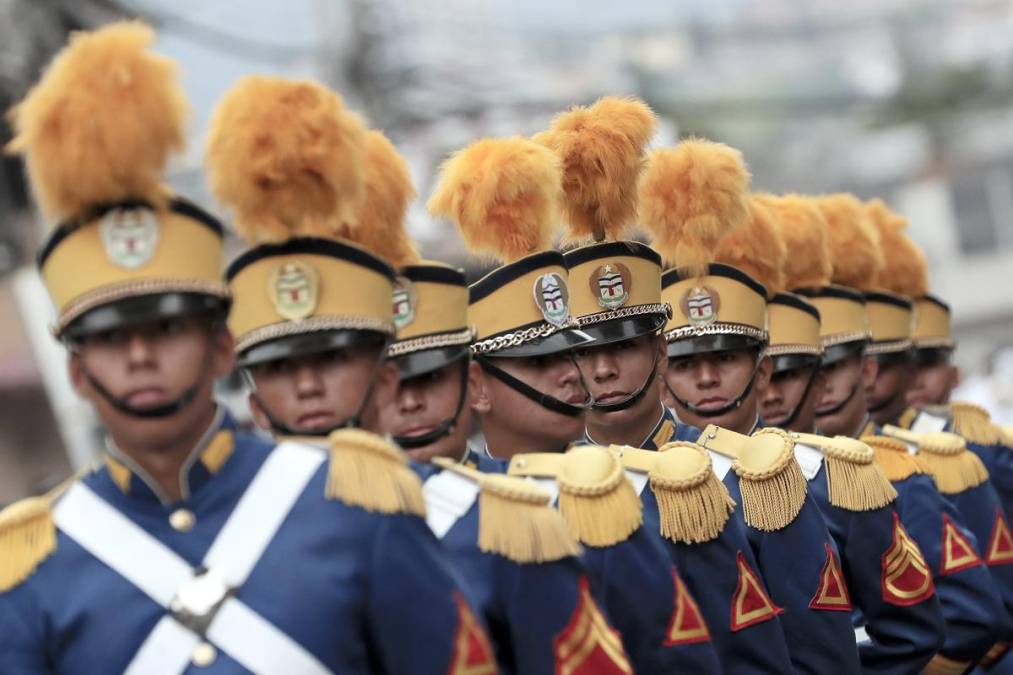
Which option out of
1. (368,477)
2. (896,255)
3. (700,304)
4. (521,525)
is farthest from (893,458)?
(368,477)

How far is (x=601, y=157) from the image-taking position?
6.00 meters

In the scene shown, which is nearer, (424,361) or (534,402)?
(424,361)

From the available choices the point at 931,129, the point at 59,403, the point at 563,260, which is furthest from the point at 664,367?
the point at 931,129

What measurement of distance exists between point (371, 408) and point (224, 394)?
45.0 feet

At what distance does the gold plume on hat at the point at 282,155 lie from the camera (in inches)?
155

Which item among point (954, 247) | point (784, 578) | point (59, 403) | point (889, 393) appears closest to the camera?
point (784, 578)

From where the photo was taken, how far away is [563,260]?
557 cm

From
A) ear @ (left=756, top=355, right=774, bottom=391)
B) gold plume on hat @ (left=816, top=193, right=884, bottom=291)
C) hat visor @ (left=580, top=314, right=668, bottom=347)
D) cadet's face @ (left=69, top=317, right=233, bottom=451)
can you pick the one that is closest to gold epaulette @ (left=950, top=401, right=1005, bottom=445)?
gold plume on hat @ (left=816, top=193, right=884, bottom=291)

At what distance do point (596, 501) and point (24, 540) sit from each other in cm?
163

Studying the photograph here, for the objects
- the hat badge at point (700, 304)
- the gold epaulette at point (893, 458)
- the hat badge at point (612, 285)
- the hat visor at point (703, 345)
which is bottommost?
the gold epaulette at point (893, 458)

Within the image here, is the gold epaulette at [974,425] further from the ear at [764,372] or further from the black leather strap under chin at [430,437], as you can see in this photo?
the black leather strap under chin at [430,437]

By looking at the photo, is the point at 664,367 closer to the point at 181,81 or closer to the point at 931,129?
the point at 181,81

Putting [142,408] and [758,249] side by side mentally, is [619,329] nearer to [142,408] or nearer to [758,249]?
[758,249]

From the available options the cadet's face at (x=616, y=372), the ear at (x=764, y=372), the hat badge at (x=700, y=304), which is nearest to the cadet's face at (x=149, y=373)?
the cadet's face at (x=616, y=372)
